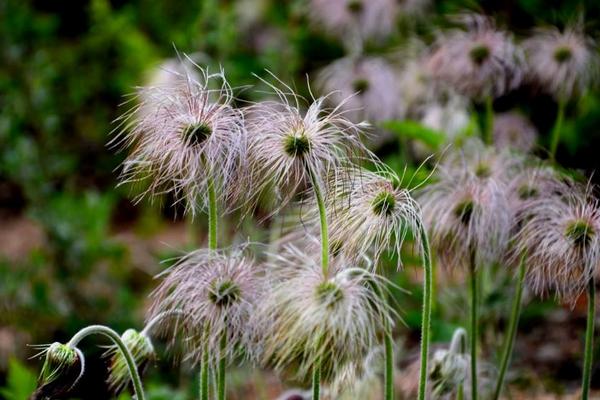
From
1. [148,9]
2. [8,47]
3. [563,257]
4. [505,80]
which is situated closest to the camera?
[563,257]

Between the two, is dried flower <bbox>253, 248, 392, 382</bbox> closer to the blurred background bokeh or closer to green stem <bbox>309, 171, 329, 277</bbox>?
green stem <bbox>309, 171, 329, 277</bbox>

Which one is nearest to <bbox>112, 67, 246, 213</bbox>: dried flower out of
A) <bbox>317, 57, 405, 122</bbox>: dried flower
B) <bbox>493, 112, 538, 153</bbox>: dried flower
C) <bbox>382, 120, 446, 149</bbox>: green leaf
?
<bbox>382, 120, 446, 149</bbox>: green leaf

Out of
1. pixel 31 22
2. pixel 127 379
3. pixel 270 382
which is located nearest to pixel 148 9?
pixel 31 22

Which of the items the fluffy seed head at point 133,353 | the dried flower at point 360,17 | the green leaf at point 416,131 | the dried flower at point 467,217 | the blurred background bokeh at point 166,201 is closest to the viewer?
the fluffy seed head at point 133,353

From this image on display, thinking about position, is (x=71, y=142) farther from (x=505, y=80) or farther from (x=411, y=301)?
(x=505, y=80)

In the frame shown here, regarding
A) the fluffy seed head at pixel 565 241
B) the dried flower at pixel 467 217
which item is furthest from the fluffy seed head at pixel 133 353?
the fluffy seed head at pixel 565 241

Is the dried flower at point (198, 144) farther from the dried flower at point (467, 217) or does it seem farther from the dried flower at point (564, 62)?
the dried flower at point (564, 62)
